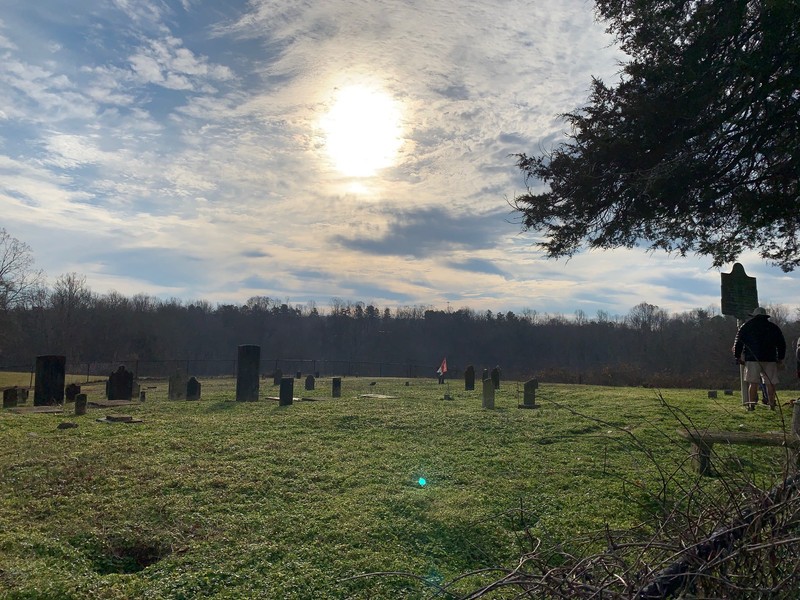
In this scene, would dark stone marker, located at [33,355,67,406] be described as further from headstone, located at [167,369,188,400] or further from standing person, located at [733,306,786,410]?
standing person, located at [733,306,786,410]

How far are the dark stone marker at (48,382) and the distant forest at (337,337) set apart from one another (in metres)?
41.2

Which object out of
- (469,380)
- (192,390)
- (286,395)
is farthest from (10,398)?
(469,380)

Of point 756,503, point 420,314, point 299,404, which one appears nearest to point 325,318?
point 420,314

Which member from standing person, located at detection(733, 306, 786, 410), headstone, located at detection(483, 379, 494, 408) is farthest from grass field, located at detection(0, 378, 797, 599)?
headstone, located at detection(483, 379, 494, 408)

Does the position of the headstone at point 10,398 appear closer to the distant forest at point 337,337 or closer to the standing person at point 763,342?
the standing person at point 763,342

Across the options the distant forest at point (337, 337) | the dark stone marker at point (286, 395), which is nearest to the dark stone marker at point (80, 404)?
the dark stone marker at point (286, 395)

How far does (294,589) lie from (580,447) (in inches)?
212

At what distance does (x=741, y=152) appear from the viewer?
9141 millimetres

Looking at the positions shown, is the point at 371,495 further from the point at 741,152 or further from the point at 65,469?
the point at 741,152

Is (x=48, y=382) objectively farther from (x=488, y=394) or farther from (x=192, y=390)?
(x=488, y=394)

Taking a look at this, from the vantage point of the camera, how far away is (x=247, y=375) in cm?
1719

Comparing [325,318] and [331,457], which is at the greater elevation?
[325,318]

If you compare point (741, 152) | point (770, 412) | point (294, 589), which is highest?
point (741, 152)

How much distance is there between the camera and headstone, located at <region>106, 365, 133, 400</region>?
1772cm
